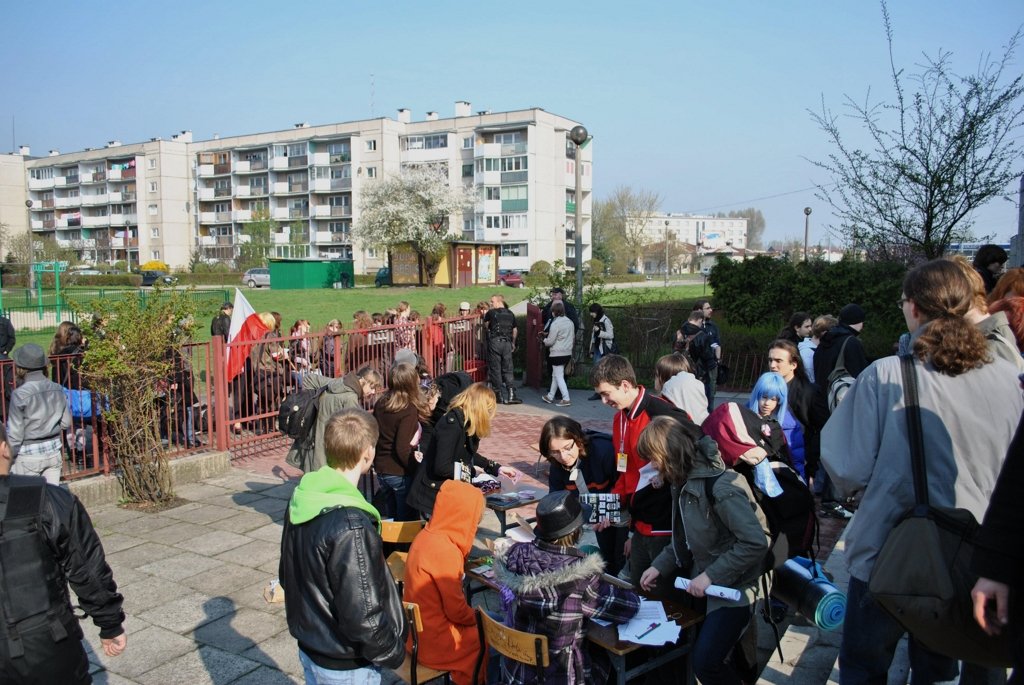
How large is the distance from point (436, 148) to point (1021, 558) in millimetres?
84775

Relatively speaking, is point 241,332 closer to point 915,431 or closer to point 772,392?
point 772,392

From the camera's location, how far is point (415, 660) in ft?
11.6

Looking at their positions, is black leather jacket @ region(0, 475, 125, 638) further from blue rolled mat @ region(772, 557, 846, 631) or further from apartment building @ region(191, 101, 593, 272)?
apartment building @ region(191, 101, 593, 272)

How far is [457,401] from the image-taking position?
542 centimetres

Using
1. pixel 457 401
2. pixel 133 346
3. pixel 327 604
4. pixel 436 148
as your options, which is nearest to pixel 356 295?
pixel 133 346

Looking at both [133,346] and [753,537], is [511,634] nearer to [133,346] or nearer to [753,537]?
[753,537]

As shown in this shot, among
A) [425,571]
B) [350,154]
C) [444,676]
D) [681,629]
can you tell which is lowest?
[444,676]

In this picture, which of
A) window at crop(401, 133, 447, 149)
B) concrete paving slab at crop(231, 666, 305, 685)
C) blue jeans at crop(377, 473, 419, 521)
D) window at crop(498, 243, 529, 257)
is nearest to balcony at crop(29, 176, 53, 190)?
window at crop(401, 133, 447, 149)

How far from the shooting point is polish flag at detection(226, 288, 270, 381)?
9.48 metres

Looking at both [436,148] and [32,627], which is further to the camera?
[436,148]

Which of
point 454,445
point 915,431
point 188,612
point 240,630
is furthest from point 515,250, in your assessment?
point 915,431

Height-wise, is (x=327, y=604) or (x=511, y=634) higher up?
(x=327, y=604)

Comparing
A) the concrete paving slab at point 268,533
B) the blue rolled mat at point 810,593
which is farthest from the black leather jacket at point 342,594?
the concrete paving slab at point 268,533

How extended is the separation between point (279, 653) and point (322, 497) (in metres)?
2.35
